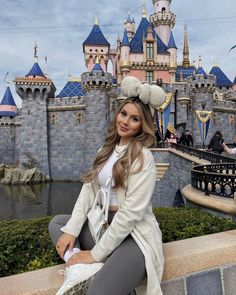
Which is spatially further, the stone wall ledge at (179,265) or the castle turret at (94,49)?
the castle turret at (94,49)

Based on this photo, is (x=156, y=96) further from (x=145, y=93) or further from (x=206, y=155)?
(x=206, y=155)

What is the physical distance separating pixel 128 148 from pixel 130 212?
1.52 ft

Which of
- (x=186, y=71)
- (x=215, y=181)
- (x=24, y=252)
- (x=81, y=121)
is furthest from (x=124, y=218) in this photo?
(x=186, y=71)

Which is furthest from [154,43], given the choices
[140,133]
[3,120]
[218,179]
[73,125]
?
[140,133]

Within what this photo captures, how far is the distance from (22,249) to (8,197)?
17.0m

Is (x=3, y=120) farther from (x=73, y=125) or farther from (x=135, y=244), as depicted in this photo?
(x=135, y=244)

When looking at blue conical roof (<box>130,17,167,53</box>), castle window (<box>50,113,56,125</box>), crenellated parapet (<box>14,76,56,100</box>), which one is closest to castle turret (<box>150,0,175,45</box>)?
blue conical roof (<box>130,17,167,53</box>)

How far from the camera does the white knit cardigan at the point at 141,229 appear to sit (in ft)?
5.31

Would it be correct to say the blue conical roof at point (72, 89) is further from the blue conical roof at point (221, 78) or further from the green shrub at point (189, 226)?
the green shrub at point (189, 226)

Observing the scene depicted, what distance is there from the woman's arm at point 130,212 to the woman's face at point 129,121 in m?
0.34

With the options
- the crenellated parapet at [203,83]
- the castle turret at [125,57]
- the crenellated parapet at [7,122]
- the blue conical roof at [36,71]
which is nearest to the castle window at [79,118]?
the blue conical roof at [36,71]

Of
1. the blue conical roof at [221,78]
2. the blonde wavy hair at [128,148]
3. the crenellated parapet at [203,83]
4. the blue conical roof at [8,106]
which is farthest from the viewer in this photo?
the blue conical roof at [221,78]

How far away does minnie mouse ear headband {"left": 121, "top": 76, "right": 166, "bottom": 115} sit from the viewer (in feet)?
6.60

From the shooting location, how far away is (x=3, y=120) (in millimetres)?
27688
